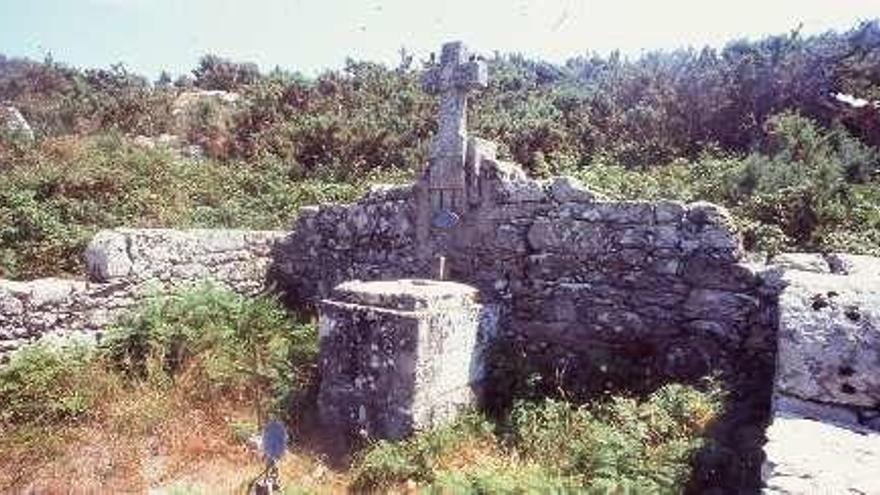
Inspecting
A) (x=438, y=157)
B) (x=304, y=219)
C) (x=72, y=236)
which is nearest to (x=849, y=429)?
(x=438, y=157)

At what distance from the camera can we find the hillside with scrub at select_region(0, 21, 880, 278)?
11.0m

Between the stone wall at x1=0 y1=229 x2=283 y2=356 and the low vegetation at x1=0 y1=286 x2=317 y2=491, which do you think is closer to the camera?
the low vegetation at x1=0 y1=286 x2=317 y2=491

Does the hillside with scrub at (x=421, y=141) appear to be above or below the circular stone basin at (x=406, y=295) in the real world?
above

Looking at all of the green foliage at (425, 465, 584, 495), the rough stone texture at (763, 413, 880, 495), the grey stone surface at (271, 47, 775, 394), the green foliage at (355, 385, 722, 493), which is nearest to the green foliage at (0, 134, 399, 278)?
the grey stone surface at (271, 47, 775, 394)

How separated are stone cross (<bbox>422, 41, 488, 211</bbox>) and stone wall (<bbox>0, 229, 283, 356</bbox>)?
311 centimetres

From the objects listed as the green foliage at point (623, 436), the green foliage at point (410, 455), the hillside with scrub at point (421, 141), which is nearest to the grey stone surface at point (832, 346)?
the green foliage at point (623, 436)

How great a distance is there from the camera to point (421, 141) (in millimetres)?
16312

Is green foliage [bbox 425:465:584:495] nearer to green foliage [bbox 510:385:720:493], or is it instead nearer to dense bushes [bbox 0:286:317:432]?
green foliage [bbox 510:385:720:493]

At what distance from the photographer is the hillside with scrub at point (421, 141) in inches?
434

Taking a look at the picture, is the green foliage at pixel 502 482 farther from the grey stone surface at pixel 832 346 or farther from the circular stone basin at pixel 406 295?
the grey stone surface at pixel 832 346

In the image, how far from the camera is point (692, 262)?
23.3ft

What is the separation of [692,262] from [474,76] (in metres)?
3.34

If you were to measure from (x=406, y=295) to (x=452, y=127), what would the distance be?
2709mm

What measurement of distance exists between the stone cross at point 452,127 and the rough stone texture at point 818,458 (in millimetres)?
5240
